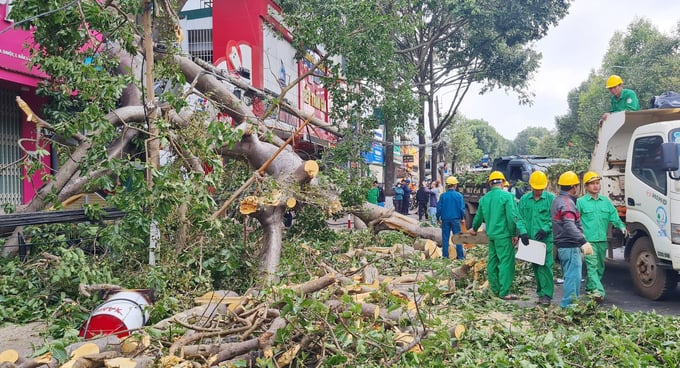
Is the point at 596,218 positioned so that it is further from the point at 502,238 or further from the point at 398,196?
the point at 398,196

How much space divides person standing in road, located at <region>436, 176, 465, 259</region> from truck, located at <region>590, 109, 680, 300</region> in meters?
2.70

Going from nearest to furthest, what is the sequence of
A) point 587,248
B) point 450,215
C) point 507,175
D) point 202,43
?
point 587,248 → point 450,215 → point 507,175 → point 202,43

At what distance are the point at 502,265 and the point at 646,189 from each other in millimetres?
2185

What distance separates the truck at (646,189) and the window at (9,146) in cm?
1063

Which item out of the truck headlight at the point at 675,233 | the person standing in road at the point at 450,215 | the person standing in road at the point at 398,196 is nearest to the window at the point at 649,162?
the truck headlight at the point at 675,233

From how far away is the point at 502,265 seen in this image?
23.7 feet

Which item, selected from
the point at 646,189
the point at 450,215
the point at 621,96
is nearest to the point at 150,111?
the point at 450,215

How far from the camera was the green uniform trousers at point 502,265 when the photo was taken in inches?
283

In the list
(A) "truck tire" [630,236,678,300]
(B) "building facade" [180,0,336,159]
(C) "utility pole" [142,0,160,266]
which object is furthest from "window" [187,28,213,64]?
(A) "truck tire" [630,236,678,300]

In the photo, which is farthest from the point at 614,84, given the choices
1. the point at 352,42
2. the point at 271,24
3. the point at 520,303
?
the point at 271,24

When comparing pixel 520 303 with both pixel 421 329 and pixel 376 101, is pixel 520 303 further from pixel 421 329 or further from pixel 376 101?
pixel 376 101

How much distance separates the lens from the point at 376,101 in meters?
12.6

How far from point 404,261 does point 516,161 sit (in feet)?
27.6

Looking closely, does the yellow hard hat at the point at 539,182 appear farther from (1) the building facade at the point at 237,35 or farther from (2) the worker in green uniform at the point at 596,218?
(1) the building facade at the point at 237,35
